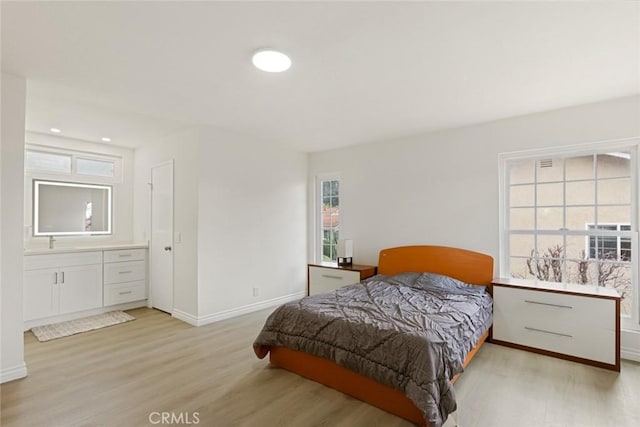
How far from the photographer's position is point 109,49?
6.99ft

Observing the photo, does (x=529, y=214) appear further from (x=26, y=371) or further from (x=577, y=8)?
(x=26, y=371)

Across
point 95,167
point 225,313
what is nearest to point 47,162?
point 95,167

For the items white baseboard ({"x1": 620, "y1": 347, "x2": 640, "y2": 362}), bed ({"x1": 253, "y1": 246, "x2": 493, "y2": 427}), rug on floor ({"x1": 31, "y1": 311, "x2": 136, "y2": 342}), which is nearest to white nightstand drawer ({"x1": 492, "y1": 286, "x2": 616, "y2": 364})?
bed ({"x1": 253, "y1": 246, "x2": 493, "y2": 427})

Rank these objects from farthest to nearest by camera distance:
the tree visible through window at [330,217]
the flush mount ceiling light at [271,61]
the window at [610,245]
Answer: the tree visible through window at [330,217]
the window at [610,245]
the flush mount ceiling light at [271,61]

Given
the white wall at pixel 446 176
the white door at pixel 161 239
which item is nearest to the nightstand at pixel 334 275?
the white wall at pixel 446 176

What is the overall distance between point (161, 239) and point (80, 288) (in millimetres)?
1107

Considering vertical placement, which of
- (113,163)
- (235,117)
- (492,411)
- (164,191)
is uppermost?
(235,117)

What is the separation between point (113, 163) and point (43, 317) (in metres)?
2.33

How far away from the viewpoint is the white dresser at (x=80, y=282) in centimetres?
371

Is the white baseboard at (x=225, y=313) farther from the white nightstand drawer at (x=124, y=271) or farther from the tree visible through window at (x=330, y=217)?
the tree visible through window at (x=330, y=217)

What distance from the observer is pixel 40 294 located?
374 cm

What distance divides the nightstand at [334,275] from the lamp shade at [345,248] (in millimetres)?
194

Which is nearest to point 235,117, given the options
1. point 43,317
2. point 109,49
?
point 109,49

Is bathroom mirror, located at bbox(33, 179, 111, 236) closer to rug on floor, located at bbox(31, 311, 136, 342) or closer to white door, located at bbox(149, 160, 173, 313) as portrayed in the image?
white door, located at bbox(149, 160, 173, 313)
